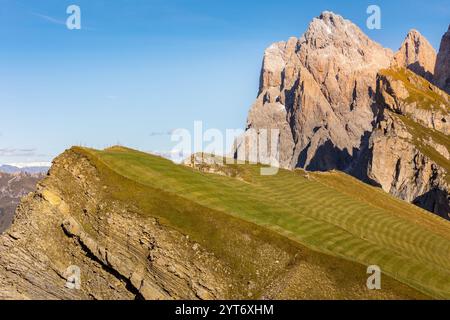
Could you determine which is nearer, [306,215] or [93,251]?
[93,251]

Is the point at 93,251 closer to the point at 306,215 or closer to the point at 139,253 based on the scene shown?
the point at 139,253

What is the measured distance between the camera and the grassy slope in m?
46.2

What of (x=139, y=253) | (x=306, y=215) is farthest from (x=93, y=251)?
(x=306, y=215)

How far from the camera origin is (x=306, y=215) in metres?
56.4

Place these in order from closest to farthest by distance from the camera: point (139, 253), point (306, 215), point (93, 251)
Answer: point (139, 253), point (93, 251), point (306, 215)

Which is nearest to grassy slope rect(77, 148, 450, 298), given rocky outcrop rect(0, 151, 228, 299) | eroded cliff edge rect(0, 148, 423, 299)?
eroded cliff edge rect(0, 148, 423, 299)

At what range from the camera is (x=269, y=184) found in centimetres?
7012

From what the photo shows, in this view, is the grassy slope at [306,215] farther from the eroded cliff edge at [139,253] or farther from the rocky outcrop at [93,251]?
the rocky outcrop at [93,251]

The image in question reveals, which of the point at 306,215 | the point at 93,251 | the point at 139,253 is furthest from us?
the point at 306,215

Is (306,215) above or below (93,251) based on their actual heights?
above

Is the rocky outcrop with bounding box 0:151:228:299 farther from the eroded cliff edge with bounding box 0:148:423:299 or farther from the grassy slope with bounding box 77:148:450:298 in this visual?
the grassy slope with bounding box 77:148:450:298
